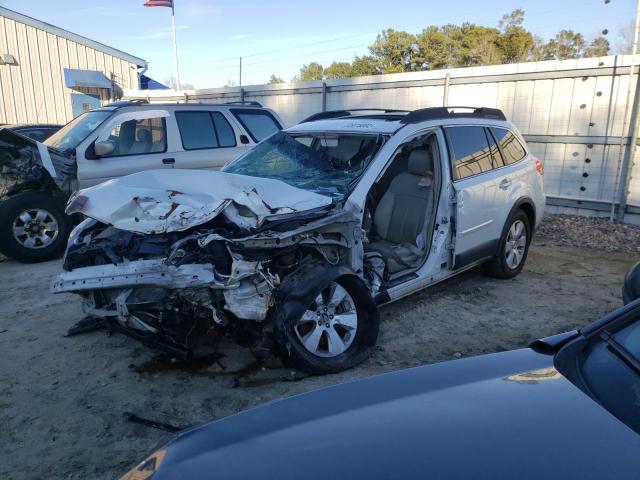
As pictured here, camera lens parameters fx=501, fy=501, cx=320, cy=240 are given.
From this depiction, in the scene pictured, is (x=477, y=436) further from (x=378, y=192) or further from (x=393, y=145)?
(x=378, y=192)

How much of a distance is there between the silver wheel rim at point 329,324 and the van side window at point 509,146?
2953mm

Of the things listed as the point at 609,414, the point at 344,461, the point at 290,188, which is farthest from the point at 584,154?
the point at 344,461

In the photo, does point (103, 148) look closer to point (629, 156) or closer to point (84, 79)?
point (629, 156)

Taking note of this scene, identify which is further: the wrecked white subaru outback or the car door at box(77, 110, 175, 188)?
the car door at box(77, 110, 175, 188)

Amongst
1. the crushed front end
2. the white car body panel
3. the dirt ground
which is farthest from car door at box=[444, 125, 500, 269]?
the white car body panel

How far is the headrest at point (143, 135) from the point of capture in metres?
7.27

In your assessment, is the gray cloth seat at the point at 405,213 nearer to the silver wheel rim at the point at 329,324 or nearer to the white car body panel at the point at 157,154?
the silver wheel rim at the point at 329,324

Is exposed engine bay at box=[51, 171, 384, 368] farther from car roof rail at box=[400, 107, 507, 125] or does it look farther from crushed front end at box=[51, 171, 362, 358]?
car roof rail at box=[400, 107, 507, 125]

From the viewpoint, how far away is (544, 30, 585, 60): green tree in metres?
30.5

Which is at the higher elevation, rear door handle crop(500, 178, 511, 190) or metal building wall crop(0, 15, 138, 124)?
metal building wall crop(0, 15, 138, 124)

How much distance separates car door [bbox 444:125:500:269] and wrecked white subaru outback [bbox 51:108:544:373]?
0.02 meters

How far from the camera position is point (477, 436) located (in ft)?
5.22

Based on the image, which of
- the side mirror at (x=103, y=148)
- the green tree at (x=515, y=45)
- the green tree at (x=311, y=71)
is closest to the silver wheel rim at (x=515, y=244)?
the side mirror at (x=103, y=148)

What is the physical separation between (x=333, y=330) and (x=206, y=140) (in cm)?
502
